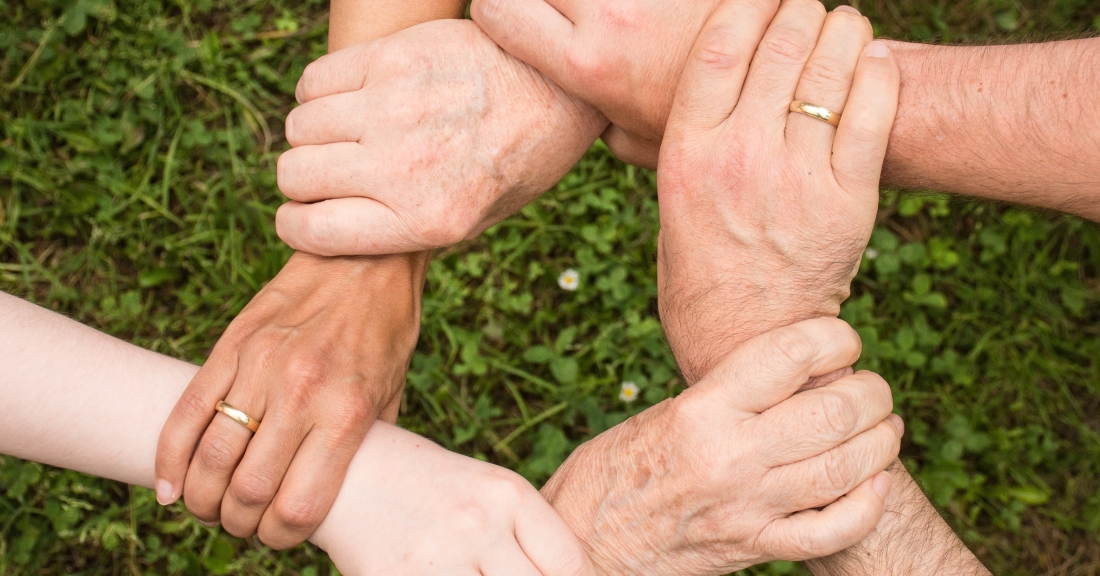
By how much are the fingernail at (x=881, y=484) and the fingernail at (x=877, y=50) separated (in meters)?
1.01

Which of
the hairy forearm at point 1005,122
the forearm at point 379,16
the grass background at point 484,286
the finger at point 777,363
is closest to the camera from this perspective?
the hairy forearm at point 1005,122

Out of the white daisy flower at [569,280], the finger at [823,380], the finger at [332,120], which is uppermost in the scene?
the finger at [332,120]

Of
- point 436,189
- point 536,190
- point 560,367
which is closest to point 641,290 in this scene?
point 560,367

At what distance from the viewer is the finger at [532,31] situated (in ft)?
6.61

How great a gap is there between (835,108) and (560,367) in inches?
61.6

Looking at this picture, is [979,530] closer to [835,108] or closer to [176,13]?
[835,108]

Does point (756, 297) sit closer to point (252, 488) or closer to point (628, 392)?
point (628, 392)

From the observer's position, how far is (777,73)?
1.83 metres

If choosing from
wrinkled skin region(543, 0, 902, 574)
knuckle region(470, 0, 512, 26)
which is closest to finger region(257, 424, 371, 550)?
wrinkled skin region(543, 0, 902, 574)

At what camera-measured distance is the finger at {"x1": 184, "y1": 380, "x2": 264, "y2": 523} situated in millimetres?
1847

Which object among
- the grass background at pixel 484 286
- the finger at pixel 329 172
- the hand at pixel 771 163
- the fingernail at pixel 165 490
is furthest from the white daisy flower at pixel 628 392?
the fingernail at pixel 165 490

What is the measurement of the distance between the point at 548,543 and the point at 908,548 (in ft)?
2.86

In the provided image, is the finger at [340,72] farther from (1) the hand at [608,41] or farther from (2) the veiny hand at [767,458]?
(2) the veiny hand at [767,458]

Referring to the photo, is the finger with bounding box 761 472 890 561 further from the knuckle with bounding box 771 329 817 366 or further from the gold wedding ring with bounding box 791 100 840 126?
the gold wedding ring with bounding box 791 100 840 126
